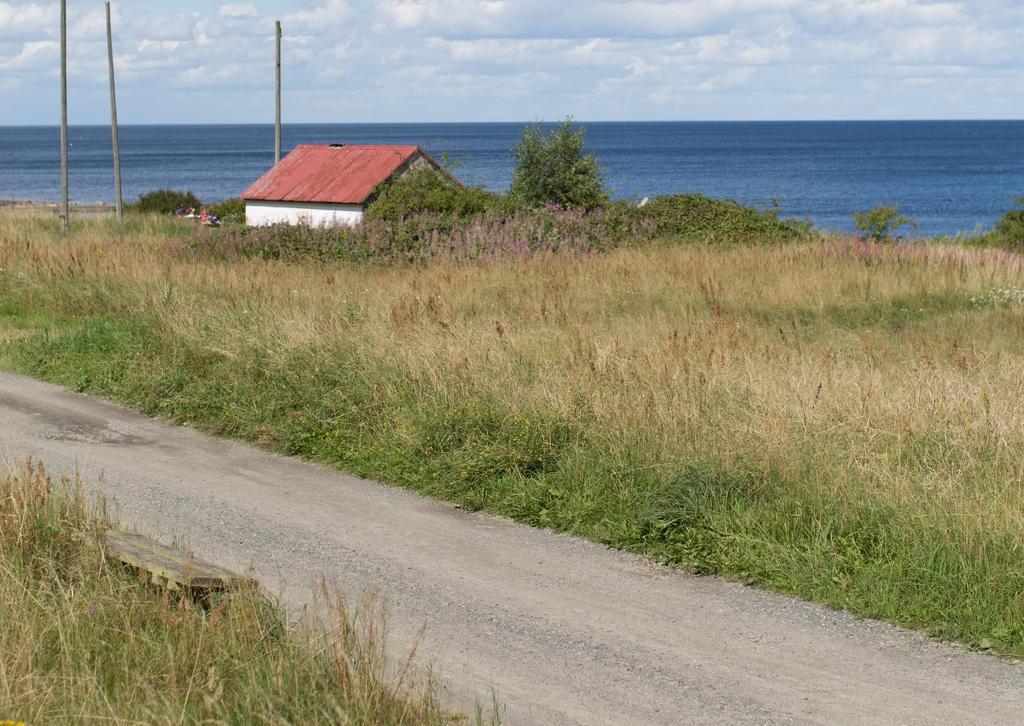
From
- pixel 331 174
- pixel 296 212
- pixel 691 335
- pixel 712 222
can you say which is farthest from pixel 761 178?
pixel 691 335

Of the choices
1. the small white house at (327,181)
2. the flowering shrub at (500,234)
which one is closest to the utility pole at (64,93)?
the small white house at (327,181)

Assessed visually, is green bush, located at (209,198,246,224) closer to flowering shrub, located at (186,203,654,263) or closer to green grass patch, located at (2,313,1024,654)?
flowering shrub, located at (186,203,654,263)

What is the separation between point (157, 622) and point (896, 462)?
5.03 metres

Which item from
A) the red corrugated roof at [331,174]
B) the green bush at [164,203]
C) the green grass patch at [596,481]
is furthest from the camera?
the green bush at [164,203]

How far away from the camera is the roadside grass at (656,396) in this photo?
6891mm

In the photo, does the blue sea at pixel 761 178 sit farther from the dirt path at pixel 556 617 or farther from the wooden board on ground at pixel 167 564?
the wooden board on ground at pixel 167 564

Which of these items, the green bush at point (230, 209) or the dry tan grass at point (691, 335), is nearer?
the dry tan grass at point (691, 335)

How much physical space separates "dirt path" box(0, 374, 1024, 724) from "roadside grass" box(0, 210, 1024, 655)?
1.07ft

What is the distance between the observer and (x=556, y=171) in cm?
2844

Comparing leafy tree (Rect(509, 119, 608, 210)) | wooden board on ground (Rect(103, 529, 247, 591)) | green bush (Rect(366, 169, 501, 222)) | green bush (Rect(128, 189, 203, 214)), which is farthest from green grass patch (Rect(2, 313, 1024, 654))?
green bush (Rect(128, 189, 203, 214))

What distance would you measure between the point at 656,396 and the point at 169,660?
5126 millimetres

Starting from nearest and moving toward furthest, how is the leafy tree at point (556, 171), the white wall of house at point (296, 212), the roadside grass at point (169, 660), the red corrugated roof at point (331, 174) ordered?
the roadside grass at point (169, 660) → the leafy tree at point (556, 171) → the white wall of house at point (296, 212) → the red corrugated roof at point (331, 174)

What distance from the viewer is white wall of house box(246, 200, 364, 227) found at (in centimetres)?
3109

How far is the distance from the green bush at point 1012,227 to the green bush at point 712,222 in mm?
8485
